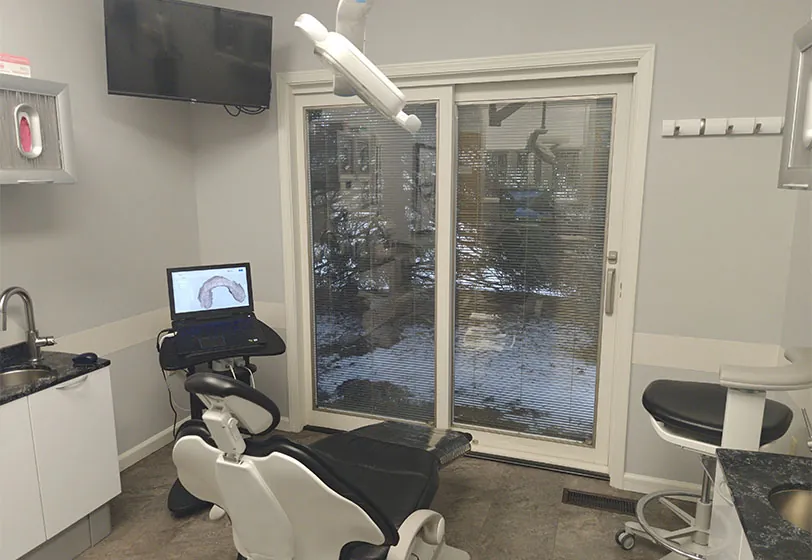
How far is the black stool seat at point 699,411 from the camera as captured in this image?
1.81 metres

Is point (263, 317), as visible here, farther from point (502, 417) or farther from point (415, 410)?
point (502, 417)

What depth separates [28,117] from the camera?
2.10m

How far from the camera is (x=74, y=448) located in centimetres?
224

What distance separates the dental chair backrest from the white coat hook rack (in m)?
2.05

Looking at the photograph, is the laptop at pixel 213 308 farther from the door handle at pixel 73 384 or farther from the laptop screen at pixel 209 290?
the door handle at pixel 73 384

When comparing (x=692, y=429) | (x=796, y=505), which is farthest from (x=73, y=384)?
(x=796, y=505)

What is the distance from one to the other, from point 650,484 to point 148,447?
106 inches

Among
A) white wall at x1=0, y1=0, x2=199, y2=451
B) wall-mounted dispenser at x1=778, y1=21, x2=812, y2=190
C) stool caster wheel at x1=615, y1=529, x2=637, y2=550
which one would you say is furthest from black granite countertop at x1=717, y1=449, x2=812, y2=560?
white wall at x1=0, y1=0, x2=199, y2=451

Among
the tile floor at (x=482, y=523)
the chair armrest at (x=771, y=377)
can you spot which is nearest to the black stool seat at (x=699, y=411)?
the chair armrest at (x=771, y=377)

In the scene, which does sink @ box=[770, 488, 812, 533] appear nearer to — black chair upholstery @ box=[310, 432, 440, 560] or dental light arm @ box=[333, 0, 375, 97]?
black chair upholstery @ box=[310, 432, 440, 560]

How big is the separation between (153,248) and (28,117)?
44.2 inches

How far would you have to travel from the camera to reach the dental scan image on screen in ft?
9.24

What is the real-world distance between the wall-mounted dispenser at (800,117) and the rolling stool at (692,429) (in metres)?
0.87

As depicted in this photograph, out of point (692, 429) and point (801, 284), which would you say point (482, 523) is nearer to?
point (692, 429)
